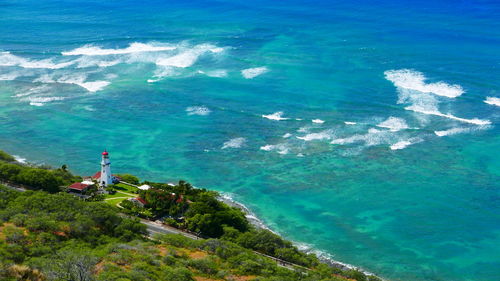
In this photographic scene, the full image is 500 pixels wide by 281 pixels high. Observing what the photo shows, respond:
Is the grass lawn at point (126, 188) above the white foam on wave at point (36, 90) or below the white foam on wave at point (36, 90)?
below

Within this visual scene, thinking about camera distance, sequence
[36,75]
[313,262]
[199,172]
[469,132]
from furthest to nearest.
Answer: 1. [36,75]
2. [469,132]
3. [199,172]
4. [313,262]

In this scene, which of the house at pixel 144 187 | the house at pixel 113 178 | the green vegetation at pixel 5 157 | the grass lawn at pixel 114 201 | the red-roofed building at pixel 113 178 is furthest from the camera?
the green vegetation at pixel 5 157

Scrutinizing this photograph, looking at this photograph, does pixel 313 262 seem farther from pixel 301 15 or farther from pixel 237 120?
pixel 301 15

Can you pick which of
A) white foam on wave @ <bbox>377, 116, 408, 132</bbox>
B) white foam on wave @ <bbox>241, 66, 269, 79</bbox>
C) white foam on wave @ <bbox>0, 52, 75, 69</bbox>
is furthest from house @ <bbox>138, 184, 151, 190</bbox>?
white foam on wave @ <bbox>0, 52, 75, 69</bbox>

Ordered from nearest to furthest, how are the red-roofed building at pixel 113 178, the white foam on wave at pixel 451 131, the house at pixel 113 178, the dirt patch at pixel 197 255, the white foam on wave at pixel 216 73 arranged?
the dirt patch at pixel 197 255 < the house at pixel 113 178 < the red-roofed building at pixel 113 178 < the white foam on wave at pixel 451 131 < the white foam on wave at pixel 216 73

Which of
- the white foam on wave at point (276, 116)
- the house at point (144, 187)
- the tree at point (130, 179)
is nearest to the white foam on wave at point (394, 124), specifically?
the white foam on wave at point (276, 116)

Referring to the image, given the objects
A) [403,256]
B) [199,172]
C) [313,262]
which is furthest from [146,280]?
[199,172]

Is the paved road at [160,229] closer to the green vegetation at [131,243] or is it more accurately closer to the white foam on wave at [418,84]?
the green vegetation at [131,243]
